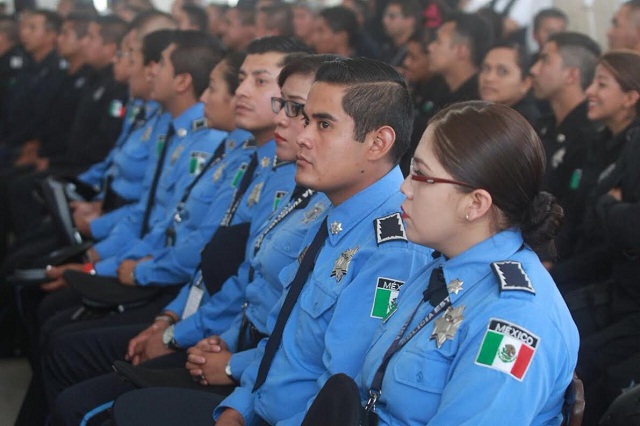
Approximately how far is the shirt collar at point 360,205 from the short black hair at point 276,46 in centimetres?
107

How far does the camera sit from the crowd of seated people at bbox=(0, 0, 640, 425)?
157 cm

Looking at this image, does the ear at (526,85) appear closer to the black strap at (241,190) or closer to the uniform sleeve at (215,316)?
the black strap at (241,190)

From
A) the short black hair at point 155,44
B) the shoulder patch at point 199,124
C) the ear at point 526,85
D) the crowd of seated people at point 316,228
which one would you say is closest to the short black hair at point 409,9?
the crowd of seated people at point 316,228

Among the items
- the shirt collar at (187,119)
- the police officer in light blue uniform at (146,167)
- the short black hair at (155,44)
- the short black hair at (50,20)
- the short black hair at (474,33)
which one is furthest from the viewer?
the short black hair at (50,20)

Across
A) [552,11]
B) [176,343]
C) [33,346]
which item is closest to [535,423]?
[176,343]

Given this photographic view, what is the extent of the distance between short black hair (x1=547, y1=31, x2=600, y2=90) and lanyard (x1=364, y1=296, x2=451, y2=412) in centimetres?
263

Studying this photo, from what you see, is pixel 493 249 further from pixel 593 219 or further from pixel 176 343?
pixel 593 219

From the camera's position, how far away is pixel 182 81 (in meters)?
3.91

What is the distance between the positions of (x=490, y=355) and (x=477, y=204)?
0.29 meters

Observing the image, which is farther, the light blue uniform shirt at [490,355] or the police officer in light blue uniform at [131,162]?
the police officer in light blue uniform at [131,162]

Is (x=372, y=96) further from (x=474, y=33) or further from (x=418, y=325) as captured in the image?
(x=474, y=33)

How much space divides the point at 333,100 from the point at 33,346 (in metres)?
2.23

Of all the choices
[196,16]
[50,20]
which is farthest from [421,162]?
[50,20]

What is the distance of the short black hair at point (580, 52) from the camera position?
12.9 feet
